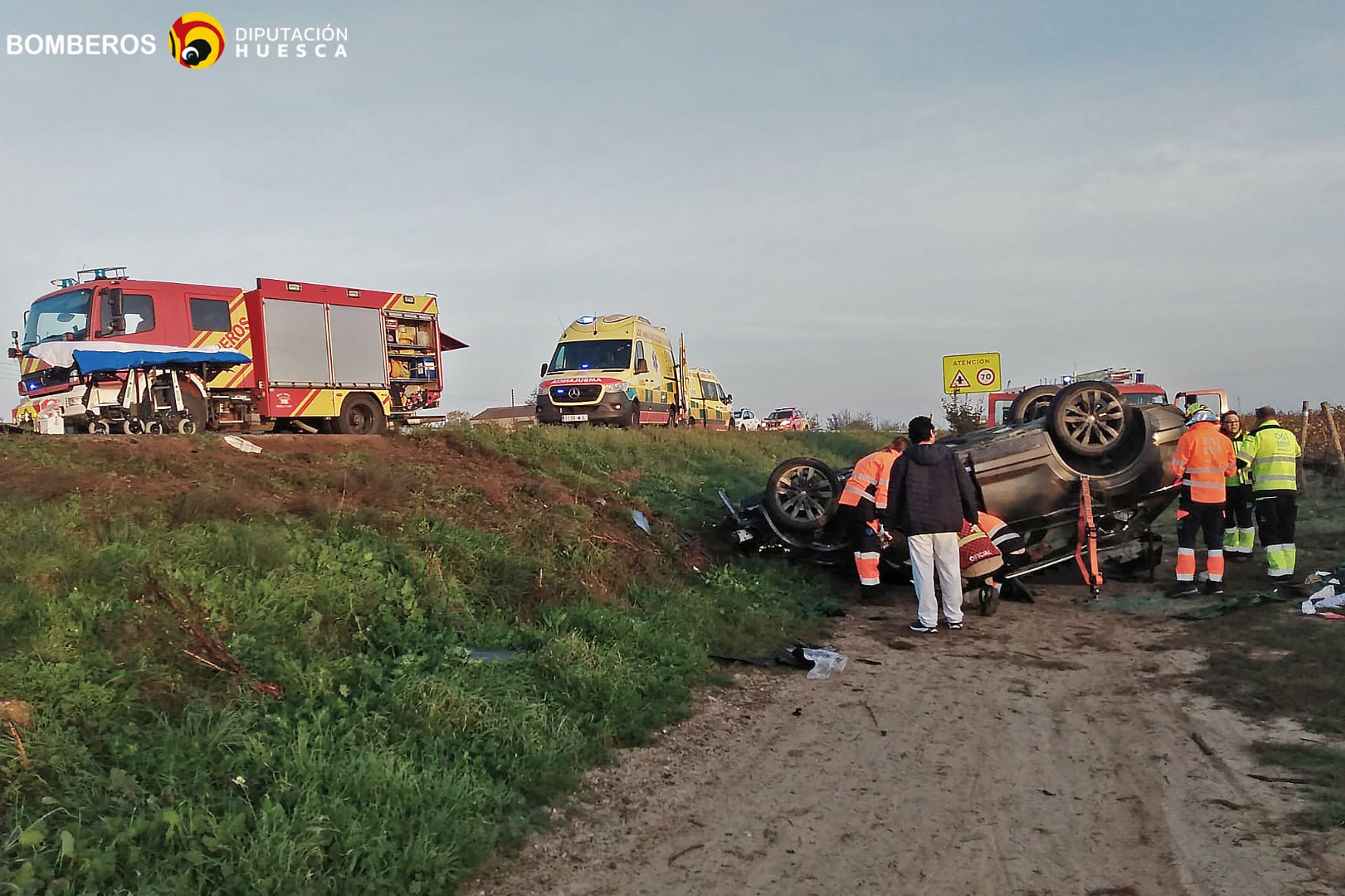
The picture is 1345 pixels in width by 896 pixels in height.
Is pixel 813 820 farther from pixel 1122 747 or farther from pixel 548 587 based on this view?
pixel 548 587

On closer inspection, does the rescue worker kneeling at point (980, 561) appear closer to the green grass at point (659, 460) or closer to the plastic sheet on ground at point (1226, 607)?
the plastic sheet on ground at point (1226, 607)

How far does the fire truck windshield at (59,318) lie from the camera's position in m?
13.2

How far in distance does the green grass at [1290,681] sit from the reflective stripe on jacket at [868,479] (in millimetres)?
2684

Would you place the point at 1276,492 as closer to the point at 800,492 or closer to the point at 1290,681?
the point at 1290,681

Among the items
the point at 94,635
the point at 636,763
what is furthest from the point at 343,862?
the point at 94,635

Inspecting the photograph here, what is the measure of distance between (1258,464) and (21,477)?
11.0 meters

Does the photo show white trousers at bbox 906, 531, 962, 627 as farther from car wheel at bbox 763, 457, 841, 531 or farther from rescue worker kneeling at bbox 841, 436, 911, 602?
car wheel at bbox 763, 457, 841, 531

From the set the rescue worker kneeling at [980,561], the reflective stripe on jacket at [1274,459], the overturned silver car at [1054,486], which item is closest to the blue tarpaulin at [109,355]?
the overturned silver car at [1054,486]

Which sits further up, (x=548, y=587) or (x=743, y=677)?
(x=548, y=587)

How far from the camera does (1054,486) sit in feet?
27.6

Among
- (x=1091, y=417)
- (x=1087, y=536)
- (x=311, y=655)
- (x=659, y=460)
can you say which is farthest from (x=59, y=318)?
(x=1087, y=536)

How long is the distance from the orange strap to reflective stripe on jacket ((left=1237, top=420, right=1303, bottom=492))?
6.89 ft

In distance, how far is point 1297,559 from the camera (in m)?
10.2

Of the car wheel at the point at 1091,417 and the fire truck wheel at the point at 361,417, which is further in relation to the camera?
the fire truck wheel at the point at 361,417
